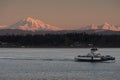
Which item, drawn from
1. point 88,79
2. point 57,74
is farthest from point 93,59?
point 88,79

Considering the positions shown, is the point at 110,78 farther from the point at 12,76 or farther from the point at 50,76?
the point at 12,76

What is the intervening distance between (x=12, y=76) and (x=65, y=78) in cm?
Answer: 1052

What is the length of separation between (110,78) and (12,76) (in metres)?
18.3

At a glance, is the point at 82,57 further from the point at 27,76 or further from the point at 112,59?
the point at 27,76

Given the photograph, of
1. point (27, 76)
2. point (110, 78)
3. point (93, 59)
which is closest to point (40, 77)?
point (27, 76)

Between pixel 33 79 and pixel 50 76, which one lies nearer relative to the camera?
pixel 33 79

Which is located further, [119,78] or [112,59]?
[112,59]

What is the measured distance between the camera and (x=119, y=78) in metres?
100

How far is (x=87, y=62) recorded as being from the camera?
532 feet

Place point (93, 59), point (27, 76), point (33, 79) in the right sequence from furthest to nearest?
point (93, 59) < point (27, 76) < point (33, 79)

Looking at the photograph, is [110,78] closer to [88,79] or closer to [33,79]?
[88,79]

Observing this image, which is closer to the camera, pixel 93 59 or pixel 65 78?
pixel 65 78

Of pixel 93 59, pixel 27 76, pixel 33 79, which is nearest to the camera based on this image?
pixel 33 79

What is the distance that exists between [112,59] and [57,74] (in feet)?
183
